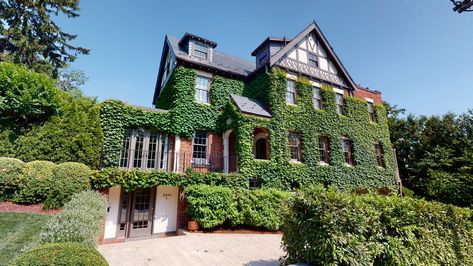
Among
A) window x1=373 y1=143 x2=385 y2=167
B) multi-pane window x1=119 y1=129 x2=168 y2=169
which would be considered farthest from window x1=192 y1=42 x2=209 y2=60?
window x1=373 y1=143 x2=385 y2=167

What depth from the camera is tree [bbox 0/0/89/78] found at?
1933cm

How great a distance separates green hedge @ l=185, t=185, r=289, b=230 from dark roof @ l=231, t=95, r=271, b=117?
5.08 meters

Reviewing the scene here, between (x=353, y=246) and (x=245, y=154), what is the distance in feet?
29.6

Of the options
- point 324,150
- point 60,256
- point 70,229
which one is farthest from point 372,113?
point 60,256

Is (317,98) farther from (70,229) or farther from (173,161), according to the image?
(70,229)

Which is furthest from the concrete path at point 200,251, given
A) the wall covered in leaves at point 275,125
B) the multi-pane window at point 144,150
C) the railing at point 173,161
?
the multi-pane window at point 144,150

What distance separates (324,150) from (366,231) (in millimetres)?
12888

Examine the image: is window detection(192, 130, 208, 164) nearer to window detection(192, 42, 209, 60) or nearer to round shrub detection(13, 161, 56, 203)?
window detection(192, 42, 209, 60)

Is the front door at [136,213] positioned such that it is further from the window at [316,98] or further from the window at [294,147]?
the window at [316,98]

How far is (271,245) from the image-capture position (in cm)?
857

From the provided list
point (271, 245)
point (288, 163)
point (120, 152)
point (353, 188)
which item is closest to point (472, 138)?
point (353, 188)

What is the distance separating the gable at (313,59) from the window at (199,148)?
7458 millimetres

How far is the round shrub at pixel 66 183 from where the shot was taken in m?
8.42

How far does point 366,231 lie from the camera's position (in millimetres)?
5062
